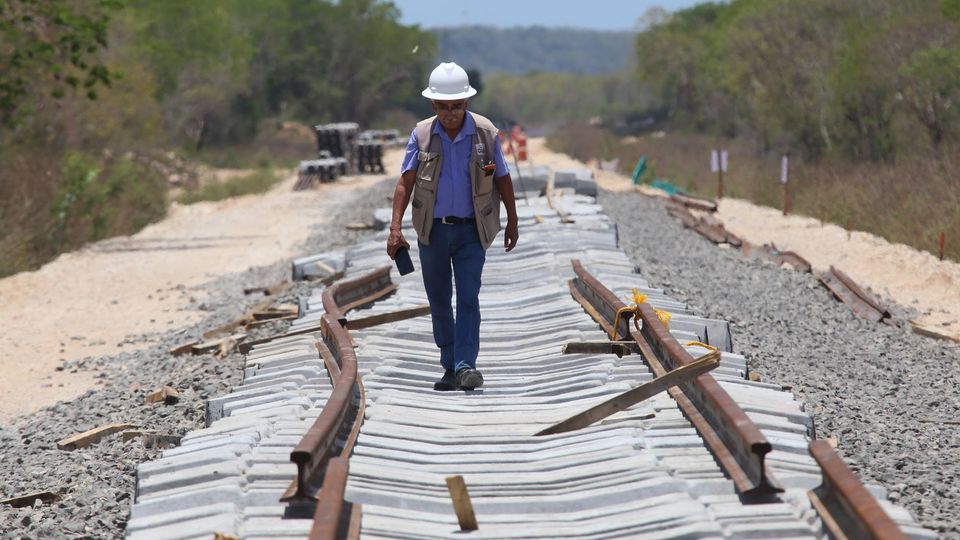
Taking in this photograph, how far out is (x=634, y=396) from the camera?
6.57 metres

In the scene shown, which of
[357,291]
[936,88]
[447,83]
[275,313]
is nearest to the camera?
[447,83]

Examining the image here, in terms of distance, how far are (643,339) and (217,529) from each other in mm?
4089

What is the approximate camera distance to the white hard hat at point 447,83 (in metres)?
6.97

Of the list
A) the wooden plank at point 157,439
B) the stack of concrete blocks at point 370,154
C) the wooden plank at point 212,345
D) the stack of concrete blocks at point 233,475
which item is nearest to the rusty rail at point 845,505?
the stack of concrete blocks at point 233,475

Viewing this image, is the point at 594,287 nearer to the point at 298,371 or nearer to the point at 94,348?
the point at 298,371

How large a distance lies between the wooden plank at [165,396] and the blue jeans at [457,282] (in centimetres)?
267

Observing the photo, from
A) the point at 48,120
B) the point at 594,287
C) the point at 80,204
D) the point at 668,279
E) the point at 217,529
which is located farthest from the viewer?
the point at 48,120

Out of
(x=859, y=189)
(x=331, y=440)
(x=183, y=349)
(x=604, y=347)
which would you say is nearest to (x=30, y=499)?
(x=331, y=440)

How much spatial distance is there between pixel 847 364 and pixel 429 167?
4.74 metres

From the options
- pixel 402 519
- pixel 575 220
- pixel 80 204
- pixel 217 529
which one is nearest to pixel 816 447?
pixel 402 519

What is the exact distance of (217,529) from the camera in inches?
190

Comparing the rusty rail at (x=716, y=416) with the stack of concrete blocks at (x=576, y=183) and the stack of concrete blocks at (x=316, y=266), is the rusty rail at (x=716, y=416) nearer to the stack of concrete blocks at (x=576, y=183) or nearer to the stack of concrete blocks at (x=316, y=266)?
the stack of concrete blocks at (x=316, y=266)

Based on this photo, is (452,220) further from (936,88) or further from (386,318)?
(936,88)

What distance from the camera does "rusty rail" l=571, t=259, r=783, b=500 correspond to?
5.05 m
